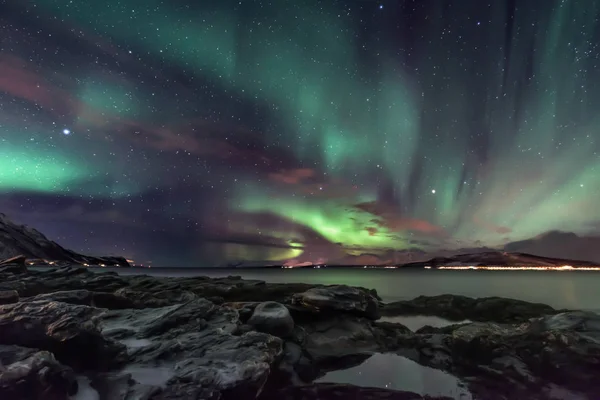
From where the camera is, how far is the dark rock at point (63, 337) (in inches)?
427

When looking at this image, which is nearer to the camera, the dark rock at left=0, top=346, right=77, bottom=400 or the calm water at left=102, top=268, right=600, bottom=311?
the dark rock at left=0, top=346, right=77, bottom=400

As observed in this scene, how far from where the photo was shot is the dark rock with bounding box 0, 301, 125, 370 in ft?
35.6

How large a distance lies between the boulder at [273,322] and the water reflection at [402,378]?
406 centimetres

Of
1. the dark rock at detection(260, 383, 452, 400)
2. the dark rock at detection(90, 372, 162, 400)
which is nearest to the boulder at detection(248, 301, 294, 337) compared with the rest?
the dark rock at detection(260, 383, 452, 400)

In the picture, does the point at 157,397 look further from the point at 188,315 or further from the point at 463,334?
the point at 463,334

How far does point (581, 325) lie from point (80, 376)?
1995 cm

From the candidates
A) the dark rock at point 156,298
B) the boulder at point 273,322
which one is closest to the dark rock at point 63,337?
the boulder at point 273,322

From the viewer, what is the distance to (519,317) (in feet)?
74.2

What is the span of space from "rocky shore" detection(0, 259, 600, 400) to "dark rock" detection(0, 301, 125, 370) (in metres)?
0.03

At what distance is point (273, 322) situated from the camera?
15820 mm

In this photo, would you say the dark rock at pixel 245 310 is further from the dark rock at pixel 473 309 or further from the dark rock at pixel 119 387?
the dark rock at pixel 473 309

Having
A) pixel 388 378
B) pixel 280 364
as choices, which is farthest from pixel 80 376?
pixel 388 378

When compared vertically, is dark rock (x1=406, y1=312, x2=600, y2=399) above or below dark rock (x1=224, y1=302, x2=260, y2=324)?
below

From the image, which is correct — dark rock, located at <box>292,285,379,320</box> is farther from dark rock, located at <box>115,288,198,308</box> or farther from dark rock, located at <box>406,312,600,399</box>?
dark rock, located at <box>115,288,198,308</box>
